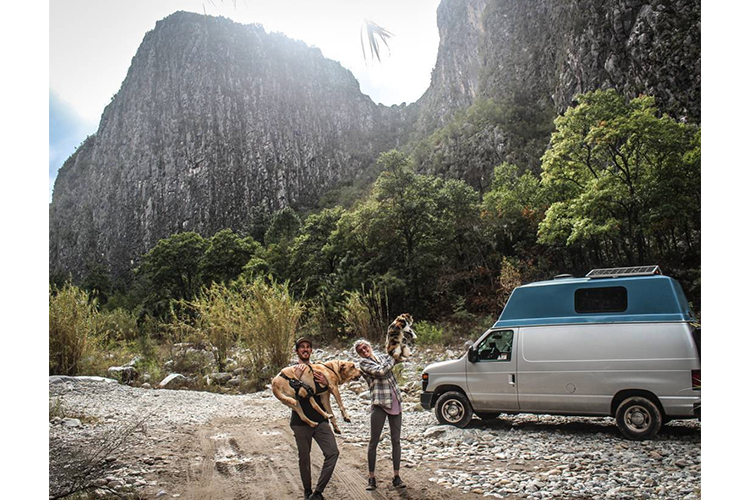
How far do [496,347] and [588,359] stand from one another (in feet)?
2.81

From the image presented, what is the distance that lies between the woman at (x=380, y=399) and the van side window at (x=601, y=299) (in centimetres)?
214

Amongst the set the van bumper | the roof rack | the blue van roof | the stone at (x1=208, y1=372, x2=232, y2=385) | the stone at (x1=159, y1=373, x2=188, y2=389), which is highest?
the roof rack

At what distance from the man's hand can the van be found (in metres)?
2.29

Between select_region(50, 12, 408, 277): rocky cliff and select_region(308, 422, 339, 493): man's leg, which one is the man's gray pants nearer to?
select_region(308, 422, 339, 493): man's leg

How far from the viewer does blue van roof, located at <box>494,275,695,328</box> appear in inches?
143

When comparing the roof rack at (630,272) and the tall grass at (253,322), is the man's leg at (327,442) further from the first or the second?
the tall grass at (253,322)

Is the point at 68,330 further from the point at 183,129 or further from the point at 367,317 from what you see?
the point at 183,129

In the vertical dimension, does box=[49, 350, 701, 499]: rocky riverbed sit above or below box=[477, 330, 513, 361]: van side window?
below

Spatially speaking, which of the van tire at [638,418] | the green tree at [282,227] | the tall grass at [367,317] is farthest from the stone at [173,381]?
the green tree at [282,227]

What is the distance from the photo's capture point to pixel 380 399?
2.74 meters

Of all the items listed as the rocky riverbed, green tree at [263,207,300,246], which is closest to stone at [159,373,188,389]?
the rocky riverbed

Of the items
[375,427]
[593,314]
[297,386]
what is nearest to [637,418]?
[593,314]
